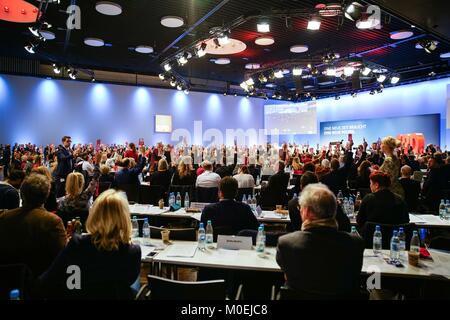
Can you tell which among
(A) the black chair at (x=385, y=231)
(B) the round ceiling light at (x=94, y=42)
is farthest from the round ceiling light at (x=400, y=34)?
(B) the round ceiling light at (x=94, y=42)

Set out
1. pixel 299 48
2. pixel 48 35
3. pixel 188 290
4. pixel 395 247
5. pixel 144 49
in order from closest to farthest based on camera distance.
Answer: pixel 188 290 → pixel 395 247 → pixel 48 35 → pixel 299 48 → pixel 144 49

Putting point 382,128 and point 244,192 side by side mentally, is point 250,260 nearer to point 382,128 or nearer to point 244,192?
point 244,192

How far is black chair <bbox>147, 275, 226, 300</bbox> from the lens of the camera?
1932 millimetres

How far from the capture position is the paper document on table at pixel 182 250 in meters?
2.91

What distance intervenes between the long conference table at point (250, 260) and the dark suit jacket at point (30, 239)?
713 millimetres

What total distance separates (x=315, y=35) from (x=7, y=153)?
1062cm

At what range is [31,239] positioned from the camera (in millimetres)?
2406

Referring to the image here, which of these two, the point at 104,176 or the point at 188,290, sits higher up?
the point at 104,176

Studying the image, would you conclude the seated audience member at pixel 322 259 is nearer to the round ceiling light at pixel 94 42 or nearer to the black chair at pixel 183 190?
the black chair at pixel 183 190

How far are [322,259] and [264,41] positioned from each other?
913 cm

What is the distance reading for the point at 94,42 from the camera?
34.5 feet

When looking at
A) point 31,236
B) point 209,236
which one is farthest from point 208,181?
point 31,236

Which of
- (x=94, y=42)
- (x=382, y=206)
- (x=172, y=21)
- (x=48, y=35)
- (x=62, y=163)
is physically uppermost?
(x=94, y=42)

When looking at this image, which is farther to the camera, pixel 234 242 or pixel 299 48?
pixel 299 48
